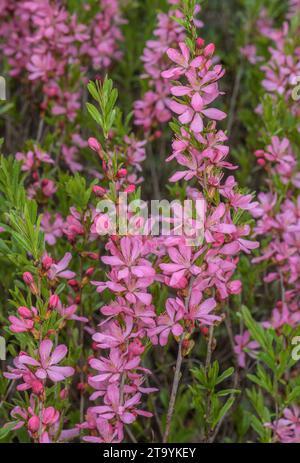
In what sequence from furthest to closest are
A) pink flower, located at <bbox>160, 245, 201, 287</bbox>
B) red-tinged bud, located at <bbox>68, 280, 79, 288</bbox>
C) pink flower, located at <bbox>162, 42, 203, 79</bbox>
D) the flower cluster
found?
the flower cluster → red-tinged bud, located at <bbox>68, 280, 79, 288</bbox> → pink flower, located at <bbox>162, 42, 203, 79</bbox> → pink flower, located at <bbox>160, 245, 201, 287</bbox>

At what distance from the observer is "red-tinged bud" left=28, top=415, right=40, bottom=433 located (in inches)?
68.6

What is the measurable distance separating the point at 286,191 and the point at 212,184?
3.03 ft

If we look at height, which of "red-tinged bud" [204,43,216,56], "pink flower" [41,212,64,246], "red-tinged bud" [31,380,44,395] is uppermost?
"red-tinged bud" [204,43,216,56]

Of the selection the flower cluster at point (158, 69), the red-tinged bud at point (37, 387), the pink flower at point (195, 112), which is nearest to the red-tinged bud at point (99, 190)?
the pink flower at point (195, 112)

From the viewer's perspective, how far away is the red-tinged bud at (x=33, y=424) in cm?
174

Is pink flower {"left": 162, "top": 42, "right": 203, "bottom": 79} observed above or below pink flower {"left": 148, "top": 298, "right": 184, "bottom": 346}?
above

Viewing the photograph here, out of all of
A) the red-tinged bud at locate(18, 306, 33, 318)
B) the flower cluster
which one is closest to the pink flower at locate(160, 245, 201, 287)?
the red-tinged bud at locate(18, 306, 33, 318)

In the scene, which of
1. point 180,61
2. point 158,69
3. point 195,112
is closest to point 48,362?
point 195,112

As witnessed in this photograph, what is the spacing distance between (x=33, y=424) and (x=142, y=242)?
0.53 m

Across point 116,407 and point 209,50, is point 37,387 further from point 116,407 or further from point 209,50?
point 209,50

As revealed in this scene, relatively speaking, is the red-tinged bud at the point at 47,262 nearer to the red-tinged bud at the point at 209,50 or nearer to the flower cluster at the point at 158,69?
the red-tinged bud at the point at 209,50

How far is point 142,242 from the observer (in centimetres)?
183

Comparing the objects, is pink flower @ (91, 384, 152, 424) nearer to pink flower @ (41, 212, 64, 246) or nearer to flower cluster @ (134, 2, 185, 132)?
pink flower @ (41, 212, 64, 246)
